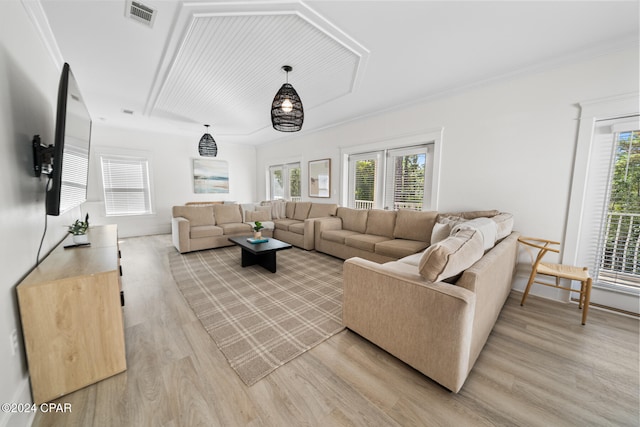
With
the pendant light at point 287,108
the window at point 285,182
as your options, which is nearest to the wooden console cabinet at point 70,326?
the pendant light at point 287,108

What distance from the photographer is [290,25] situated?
186 centimetres

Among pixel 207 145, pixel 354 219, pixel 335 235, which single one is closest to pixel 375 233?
pixel 354 219

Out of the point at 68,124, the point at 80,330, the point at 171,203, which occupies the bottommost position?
the point at 80,330

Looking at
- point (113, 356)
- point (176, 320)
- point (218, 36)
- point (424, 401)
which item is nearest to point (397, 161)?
point (218, 36)

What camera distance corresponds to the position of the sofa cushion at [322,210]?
14.9 feet

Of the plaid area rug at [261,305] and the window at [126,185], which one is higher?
the window at [126,185]

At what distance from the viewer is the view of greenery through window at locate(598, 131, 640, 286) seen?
2.12 meters

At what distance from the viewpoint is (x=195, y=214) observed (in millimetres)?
4355

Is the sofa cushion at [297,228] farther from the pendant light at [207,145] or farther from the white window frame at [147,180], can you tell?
the white window frame at [147,180]

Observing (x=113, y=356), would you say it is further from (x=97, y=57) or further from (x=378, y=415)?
(x=97, y=57)

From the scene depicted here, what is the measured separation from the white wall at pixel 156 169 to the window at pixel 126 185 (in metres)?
0.11

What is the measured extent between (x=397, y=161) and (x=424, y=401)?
3.36 metres

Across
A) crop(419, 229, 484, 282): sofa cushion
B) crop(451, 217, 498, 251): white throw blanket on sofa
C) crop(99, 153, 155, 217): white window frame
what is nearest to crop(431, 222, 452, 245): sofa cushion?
crop(451, 217, 498, 251): white throw blanket on sofa

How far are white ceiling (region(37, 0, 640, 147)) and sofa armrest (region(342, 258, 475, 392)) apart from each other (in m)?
2.04
